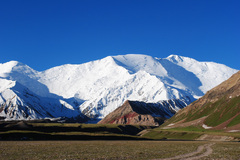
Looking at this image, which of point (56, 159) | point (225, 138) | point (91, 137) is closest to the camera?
point (56, 159)

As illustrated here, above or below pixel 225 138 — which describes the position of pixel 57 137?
above

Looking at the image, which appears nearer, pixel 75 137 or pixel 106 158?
pixel 106 158

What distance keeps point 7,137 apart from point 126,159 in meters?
86.5

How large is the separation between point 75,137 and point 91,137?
22.8ft

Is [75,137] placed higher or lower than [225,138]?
higher

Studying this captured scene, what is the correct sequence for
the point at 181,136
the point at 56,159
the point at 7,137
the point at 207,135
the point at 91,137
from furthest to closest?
1. the point at 181,136
2. the point at 207,135
3. the point at 91,137
4. the point at 7,137
5. the point at 56,159

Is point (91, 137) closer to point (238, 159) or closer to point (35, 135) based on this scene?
point (35, 135)

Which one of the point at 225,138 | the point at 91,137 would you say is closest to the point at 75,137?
the point at 91,137

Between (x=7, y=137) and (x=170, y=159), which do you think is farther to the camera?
(x=7, y=137)

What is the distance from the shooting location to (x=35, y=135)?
123m

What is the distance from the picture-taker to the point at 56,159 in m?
43.0

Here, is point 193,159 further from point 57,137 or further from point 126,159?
point 57,137

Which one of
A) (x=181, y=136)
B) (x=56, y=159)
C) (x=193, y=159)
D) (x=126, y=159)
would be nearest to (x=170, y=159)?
(x=193, y=159)

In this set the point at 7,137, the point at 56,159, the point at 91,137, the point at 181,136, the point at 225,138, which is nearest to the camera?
the point at 56,159
